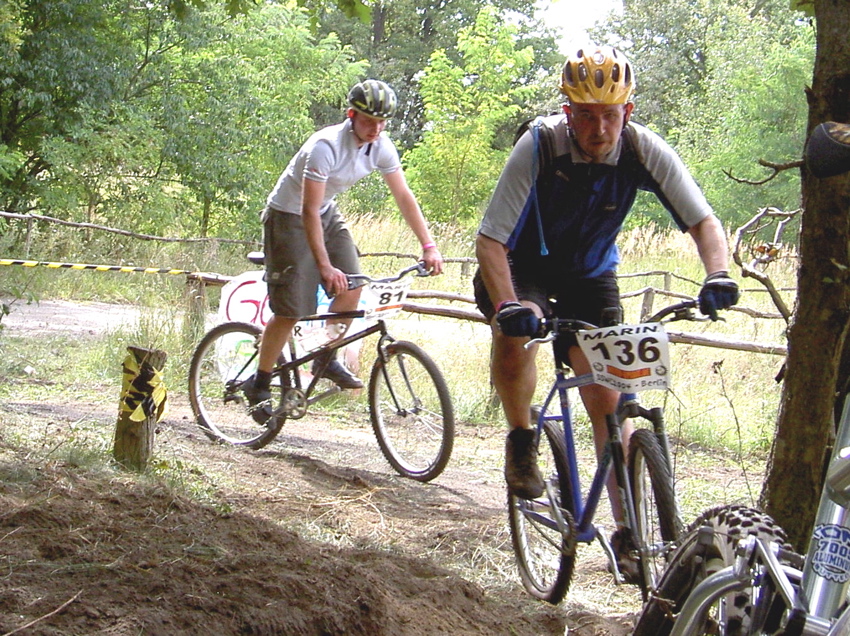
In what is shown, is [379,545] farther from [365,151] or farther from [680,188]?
[365,151]

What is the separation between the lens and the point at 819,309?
3.52 meters

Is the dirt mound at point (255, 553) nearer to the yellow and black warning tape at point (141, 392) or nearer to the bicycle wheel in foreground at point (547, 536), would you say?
the bicycle wheel in foreground at point (547, 536)

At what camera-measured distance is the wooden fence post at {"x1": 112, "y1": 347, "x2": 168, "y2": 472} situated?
569 cm

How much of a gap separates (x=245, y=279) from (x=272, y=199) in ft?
7.67

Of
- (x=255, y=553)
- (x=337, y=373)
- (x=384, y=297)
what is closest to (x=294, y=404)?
(x=337, y=373)

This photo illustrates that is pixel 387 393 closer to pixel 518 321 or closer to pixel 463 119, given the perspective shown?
pixel 518 321

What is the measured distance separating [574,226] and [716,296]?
2.50 ft

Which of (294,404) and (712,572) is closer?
(712,572)

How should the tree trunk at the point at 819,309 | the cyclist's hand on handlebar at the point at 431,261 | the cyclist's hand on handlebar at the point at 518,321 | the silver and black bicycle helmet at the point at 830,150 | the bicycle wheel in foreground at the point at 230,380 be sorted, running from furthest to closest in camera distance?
the bicycle wheel in foreground at the point at 230,380 < the cyclist's hand on handlebar at the point at 431,261 < the cyclist's hand on handlebar at the point at 518,321 < the tree trunk at the point at 819,309 < the silver and black bicycle helmet at the point at 830,150

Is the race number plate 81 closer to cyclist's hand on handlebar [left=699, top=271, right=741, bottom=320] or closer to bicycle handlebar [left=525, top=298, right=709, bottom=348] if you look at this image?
bicycle handlebar [left=525, top=298, right=709, bottom=348]

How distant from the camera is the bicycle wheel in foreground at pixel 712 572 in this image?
2260mm

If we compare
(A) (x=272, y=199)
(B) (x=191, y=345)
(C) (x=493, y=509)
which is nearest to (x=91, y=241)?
(B) (x=191, y=345)

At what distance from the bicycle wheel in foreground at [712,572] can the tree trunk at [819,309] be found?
1064 mm

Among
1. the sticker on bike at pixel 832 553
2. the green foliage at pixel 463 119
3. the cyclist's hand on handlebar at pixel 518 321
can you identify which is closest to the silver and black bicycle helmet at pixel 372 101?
the cyclist's hand on handlebar at pixel 518 321
